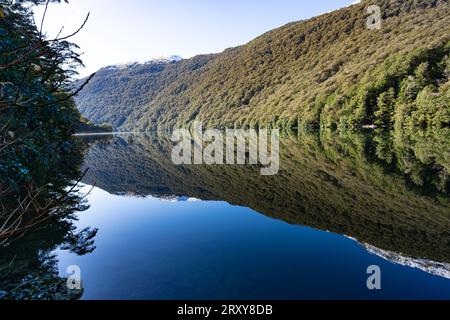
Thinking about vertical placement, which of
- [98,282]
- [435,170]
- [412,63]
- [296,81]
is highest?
[296,81]

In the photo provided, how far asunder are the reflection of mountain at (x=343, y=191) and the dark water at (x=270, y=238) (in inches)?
3.5

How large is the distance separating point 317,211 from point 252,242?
588cm

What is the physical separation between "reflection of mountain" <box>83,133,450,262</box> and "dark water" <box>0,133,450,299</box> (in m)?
0.09

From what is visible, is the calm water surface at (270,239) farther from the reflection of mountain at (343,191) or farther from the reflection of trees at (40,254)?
the reflection of trees at (40,254)

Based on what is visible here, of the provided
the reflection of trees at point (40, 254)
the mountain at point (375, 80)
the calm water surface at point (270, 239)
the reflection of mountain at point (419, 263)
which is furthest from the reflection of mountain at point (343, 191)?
the mountain at point (375, 80)

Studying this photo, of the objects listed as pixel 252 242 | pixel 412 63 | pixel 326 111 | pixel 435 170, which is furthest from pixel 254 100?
pixel 252 242

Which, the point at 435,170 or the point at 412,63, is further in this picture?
the point at 412,63

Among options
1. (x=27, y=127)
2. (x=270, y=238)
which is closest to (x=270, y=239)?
(x=270, y=238)

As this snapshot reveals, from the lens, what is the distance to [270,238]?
14.4m

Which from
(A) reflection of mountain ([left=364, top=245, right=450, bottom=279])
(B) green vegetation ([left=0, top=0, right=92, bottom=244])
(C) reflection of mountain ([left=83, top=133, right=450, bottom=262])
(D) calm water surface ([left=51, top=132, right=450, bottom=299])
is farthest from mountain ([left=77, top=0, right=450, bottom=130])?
(B) green vegetation ([left=0, top=0, right=92, bottom=244])

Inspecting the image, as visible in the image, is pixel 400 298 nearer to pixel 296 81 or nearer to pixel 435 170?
pixel 435 170

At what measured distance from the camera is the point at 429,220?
15.6 meters

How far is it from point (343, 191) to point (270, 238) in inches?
395

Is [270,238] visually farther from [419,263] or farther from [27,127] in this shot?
[27,127]
